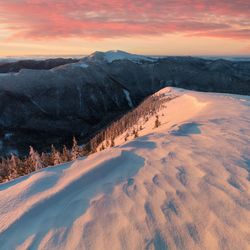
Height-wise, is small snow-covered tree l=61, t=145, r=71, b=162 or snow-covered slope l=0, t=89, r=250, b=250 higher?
snow-covered slope l=0, t=89, r=250, b=250

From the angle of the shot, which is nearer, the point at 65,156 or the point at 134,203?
the point at 134,203

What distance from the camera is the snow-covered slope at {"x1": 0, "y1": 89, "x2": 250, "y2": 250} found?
7773 mm

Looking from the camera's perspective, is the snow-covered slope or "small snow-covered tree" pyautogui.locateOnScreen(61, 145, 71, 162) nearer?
the snow-covered slope

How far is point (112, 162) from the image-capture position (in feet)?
40.4

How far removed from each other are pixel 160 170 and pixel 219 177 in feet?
7.02

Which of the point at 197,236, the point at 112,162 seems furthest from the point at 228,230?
the point at 112,162

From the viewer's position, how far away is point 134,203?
30.5ft

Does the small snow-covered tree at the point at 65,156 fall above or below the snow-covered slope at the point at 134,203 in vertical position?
below

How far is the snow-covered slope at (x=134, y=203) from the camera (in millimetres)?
7773

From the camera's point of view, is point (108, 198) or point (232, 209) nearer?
point (232, 209)

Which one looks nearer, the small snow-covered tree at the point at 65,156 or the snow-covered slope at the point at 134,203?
the snow-covered slope at the point at 134,203

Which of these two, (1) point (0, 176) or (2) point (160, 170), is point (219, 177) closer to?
(2) point (160, 170)

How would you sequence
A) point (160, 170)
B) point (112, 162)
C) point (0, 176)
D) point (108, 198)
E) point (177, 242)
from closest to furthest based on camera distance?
point (177, 242) < point (108, 198) < point (160, 170) < point (112, 162) < point (0, 176)

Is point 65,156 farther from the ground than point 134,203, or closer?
closer
